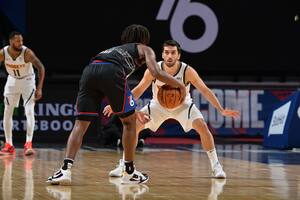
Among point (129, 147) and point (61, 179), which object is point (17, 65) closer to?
point (129, 147)

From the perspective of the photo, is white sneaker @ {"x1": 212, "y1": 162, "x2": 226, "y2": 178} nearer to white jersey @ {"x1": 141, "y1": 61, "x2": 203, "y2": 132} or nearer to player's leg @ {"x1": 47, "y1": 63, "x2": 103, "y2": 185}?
white jersey @ {"x1": 141, "y1": 61, "x2": 203, "y2": 132}

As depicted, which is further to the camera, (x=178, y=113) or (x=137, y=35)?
(x=178, y=113)

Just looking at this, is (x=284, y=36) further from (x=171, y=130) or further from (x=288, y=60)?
(x=171, y=130)

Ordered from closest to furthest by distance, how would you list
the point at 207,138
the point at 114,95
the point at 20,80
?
the point at 114,95
the point at 207,138
the point at 20,80

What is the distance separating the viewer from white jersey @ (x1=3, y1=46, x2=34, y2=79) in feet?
42.2

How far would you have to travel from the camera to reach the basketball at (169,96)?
27.8ft

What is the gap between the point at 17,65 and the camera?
12938 mm

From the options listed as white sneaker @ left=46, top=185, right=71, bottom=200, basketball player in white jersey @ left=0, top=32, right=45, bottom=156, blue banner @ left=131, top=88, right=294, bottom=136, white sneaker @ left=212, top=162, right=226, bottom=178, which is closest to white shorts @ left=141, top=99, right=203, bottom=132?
white sneaker @ left=212, top=162, right=226, bottom=178

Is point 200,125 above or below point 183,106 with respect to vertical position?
below

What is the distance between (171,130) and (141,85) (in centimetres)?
896

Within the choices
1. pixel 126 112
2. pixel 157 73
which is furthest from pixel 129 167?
pixel 157 73

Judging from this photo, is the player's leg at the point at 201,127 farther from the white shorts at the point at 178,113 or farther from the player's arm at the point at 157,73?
the player's arm at the point at 157,73

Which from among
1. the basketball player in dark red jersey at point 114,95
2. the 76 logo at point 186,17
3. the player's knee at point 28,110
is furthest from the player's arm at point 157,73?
the 76 logo at point 186,17

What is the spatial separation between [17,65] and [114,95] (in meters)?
5.75
